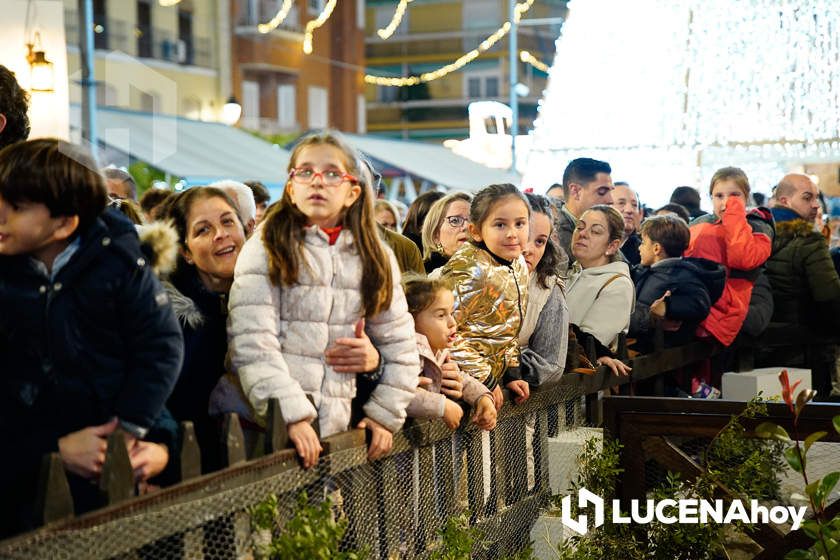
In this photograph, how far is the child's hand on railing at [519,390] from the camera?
521 cm

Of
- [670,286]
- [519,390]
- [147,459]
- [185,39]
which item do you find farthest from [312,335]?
[185,39]

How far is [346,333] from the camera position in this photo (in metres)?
3.87

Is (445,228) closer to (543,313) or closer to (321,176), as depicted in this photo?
(543,313)

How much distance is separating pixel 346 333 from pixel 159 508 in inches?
39.6

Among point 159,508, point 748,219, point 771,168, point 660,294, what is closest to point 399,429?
point 159,508

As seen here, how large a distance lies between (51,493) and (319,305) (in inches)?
49.8

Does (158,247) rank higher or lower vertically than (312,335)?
higher

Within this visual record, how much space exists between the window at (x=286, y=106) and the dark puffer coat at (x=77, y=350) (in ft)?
137

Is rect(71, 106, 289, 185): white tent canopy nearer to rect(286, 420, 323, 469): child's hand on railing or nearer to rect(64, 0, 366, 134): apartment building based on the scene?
rect(64, 0, 366, 134): apartment building

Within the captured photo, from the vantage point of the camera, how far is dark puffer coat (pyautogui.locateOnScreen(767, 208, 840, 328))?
9.23 metres

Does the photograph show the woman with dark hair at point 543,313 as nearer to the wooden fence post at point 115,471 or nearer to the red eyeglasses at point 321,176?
the red eyeglasses at point 321,176

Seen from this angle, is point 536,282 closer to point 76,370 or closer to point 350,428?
point 350,428

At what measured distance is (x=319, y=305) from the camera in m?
3.82

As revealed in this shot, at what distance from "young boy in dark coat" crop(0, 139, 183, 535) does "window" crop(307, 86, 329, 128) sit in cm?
4380
